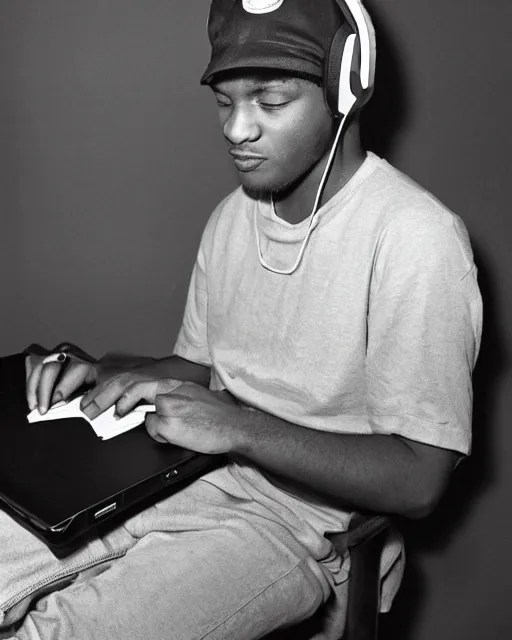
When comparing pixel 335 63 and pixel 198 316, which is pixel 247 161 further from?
pixel 198 316

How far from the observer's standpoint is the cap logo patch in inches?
40.4

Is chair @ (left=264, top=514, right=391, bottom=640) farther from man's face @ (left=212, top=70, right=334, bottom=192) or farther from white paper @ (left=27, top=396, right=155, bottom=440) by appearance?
man's face @ (left=212, top=70, right=334, bottom=192)

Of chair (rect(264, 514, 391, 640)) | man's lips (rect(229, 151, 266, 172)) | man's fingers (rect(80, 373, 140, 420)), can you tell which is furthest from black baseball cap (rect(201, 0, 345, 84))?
chair (rect(264, 514, 391, 640))

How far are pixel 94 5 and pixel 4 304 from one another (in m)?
0.79

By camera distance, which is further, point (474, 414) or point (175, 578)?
point (474, 414)

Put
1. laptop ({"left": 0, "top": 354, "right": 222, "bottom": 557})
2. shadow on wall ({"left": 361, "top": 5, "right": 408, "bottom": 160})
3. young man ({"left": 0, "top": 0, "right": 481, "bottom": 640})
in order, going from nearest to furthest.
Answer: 1. laptop ({"left": 0, "top": 354, "right": 222, "bottom": 557})
2. young man ({"left": 0, "top": 0, "right": 481, "bottom": 640})
3. shadow on wall ({"left": 361, "top": 5, "right": 408, "bottom": 160})

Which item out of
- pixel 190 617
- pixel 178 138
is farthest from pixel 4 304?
pixel 190 617

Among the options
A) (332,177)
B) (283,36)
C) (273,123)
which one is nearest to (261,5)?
(283,36)

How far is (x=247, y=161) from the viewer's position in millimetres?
1100

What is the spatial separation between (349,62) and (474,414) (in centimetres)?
81

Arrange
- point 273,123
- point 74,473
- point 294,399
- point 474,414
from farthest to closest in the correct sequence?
point 474,414 → point 294,399 → point 273,123 → point 74,473

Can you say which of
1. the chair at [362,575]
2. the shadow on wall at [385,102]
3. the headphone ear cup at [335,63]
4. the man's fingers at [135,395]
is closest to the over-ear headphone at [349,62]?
the headphone ear cup at [335,63]

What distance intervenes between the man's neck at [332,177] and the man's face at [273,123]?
40 mm

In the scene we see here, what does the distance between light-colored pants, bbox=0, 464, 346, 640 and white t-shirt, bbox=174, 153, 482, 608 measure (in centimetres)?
8
